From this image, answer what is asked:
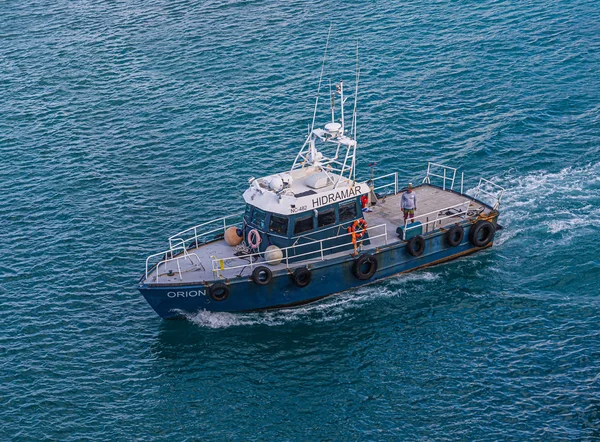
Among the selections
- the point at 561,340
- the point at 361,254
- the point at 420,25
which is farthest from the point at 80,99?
the point at 561,340

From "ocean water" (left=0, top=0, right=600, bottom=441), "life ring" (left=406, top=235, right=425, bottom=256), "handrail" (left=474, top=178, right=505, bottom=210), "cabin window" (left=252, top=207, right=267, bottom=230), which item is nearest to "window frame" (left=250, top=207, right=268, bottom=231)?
"cabin window" (left=252, top=207, right=267, bottom=230)

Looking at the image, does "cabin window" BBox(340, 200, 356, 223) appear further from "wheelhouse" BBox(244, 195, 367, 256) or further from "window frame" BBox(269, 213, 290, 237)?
"window frame" BBox(269, 213, 290, 237)

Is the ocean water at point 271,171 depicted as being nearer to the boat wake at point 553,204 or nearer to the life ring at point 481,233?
the boat wake at point 553,204

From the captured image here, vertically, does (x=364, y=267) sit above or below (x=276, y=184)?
below

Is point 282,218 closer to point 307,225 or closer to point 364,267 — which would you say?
point 307,225

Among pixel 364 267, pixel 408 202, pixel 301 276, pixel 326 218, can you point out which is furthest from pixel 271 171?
pixel 301 276

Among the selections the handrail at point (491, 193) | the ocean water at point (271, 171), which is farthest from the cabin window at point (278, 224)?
the handrail at point (491, 193)
